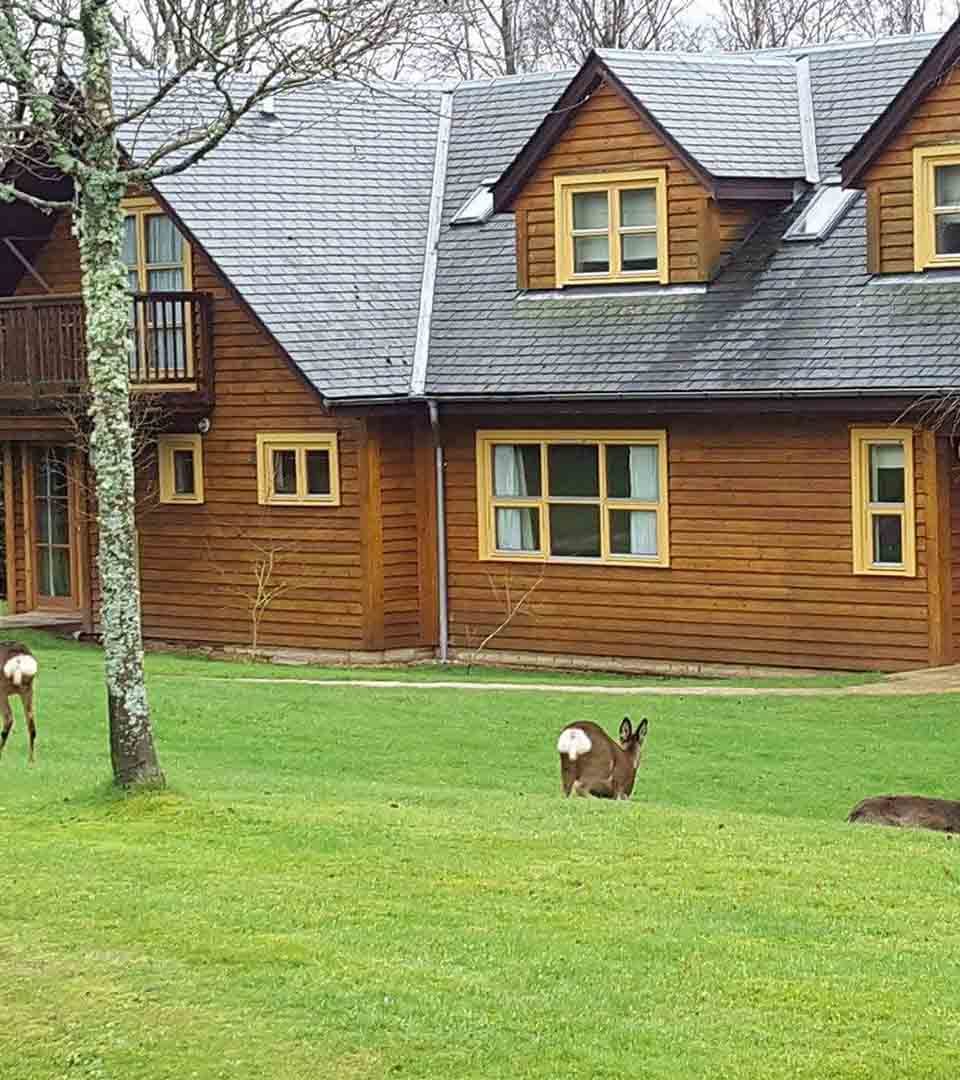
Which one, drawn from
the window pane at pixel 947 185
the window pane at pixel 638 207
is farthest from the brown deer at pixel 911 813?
the window pane at pixel 638 207

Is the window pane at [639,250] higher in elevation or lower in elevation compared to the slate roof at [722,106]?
lower

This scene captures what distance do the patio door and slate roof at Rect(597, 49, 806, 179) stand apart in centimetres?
1011

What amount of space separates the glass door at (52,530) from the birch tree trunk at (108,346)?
19048mm

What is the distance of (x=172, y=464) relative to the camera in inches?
Answer: 1167

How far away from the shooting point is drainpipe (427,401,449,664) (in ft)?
90.9

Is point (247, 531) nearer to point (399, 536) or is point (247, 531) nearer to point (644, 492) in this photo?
point (399, 536)

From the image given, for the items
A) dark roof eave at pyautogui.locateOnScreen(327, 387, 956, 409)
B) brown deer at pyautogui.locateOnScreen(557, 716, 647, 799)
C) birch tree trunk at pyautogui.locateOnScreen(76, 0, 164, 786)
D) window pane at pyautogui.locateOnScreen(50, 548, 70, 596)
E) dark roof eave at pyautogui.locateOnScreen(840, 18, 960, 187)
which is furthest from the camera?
window pane at pyautogui.locateOnScreen(50, 548, 70, 596)

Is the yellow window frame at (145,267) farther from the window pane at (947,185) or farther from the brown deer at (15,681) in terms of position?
the brown deer at (15,681)

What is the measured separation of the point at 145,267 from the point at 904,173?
34.0ft

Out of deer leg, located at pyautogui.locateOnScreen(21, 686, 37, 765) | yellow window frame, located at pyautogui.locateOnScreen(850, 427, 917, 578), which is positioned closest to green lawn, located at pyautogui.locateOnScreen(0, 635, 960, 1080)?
deer leg, located at pyautogui.locateOnScreen(21, 686, 37, 765)

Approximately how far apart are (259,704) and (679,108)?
9541mm

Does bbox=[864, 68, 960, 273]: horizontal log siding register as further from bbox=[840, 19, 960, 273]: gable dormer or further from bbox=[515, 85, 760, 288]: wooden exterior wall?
bbox=[515, 85, 760, 288]: wooden exterior wall

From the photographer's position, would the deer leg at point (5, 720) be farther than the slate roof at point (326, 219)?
No

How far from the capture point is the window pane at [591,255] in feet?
89.0
